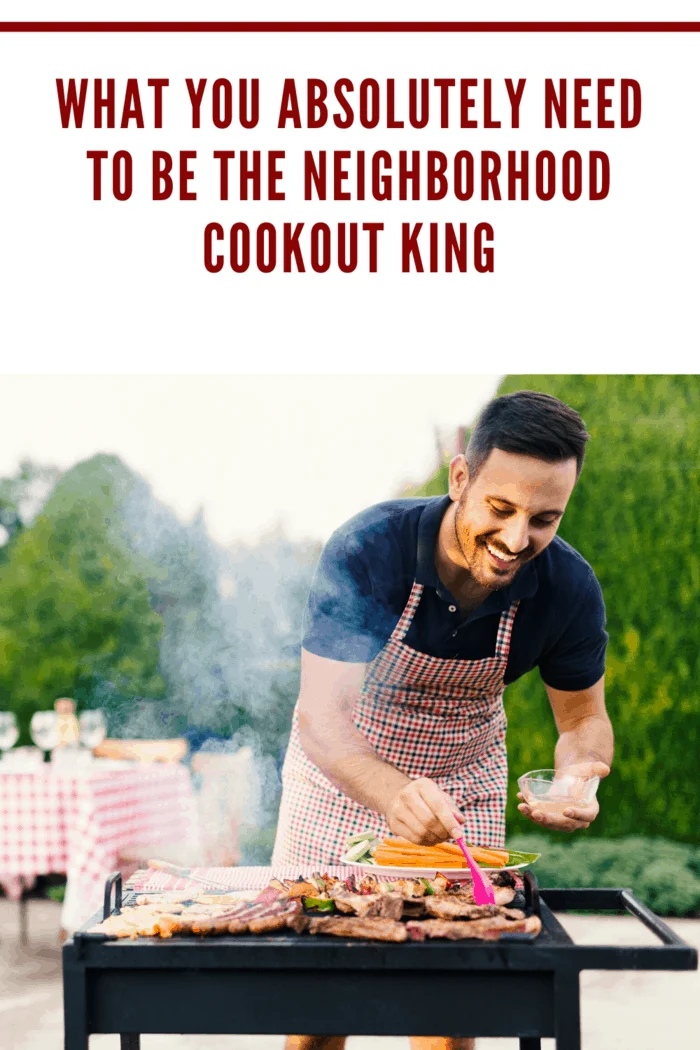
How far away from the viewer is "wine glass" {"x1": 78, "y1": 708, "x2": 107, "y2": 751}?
201 inches

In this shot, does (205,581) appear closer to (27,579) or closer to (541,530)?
(27,579)

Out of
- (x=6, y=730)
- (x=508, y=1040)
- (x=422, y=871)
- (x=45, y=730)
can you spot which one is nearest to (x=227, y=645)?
(x=45, y=730)

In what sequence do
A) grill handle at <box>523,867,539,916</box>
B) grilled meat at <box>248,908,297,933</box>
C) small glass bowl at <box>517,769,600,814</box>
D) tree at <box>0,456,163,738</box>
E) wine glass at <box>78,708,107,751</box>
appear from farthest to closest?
tree at <box>0,456,163,738</box> < wine glass at <box>78,708,107,751</box> < small glass bowl at <box>517,769,600,814</box> < grill handle at <box>523,867,539,916</box> < grilled meat at <box>248,908,297,933</box>

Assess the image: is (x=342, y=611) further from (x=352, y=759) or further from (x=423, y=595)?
(x=352, y=759)

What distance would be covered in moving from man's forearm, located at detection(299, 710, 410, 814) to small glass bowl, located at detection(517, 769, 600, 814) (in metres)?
0.28

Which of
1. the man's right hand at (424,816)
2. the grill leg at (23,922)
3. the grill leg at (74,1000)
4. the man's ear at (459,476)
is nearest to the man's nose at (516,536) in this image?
the man's ear at (459,476)

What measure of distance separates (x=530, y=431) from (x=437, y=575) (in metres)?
0.48

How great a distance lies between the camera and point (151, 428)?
5684 mm

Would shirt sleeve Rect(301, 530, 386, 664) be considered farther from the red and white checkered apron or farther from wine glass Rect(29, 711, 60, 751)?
wine glass Rect(29, 711, 60, 751)

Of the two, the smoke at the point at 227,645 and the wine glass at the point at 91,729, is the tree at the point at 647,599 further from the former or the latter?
the wine glass at the point at 91,729

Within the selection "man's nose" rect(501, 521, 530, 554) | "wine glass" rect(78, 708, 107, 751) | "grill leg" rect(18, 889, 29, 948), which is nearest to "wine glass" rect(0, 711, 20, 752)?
"wine glass" rect(78, 708, 107, 751)

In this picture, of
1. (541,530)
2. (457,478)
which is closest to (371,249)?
(457,478)

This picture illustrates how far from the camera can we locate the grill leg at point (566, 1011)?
1841 millimetres

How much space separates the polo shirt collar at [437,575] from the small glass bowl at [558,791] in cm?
51
